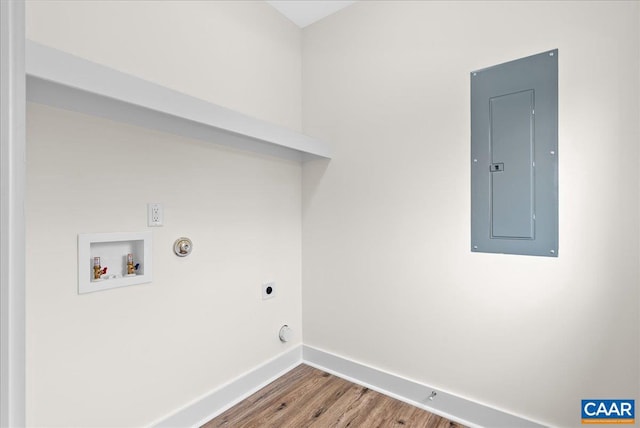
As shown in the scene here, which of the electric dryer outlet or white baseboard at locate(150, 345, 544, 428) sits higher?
the electric dryer outlet

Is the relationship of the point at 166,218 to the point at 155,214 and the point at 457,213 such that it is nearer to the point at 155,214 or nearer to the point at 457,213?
the point at 155,214

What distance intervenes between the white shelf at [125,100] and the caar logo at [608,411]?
1931mm

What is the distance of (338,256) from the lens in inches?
85.6

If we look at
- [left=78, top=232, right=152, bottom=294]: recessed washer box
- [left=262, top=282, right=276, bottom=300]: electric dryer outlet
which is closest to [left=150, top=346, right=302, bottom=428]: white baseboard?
[left=262, top=282, right=276, bottom=300]: electric dryer outlet

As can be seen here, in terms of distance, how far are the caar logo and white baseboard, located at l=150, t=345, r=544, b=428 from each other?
22cm

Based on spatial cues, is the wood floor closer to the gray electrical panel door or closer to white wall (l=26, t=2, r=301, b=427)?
white wall (l=26, t=2, r=301, b=427)

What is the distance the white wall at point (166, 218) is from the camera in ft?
3.92

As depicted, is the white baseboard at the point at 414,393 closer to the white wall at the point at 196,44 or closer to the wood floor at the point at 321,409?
the wood floor at the point at 321,409

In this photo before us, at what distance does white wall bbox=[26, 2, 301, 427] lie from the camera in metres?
1.20

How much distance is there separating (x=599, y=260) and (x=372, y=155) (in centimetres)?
124

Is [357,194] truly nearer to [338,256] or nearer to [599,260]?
[338,256]

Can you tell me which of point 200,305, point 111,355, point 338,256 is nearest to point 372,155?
point 338,256

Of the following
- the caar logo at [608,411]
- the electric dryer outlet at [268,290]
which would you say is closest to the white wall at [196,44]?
the electric dryer outlet at [268,290]

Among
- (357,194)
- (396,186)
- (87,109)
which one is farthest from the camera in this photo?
(357,194)
